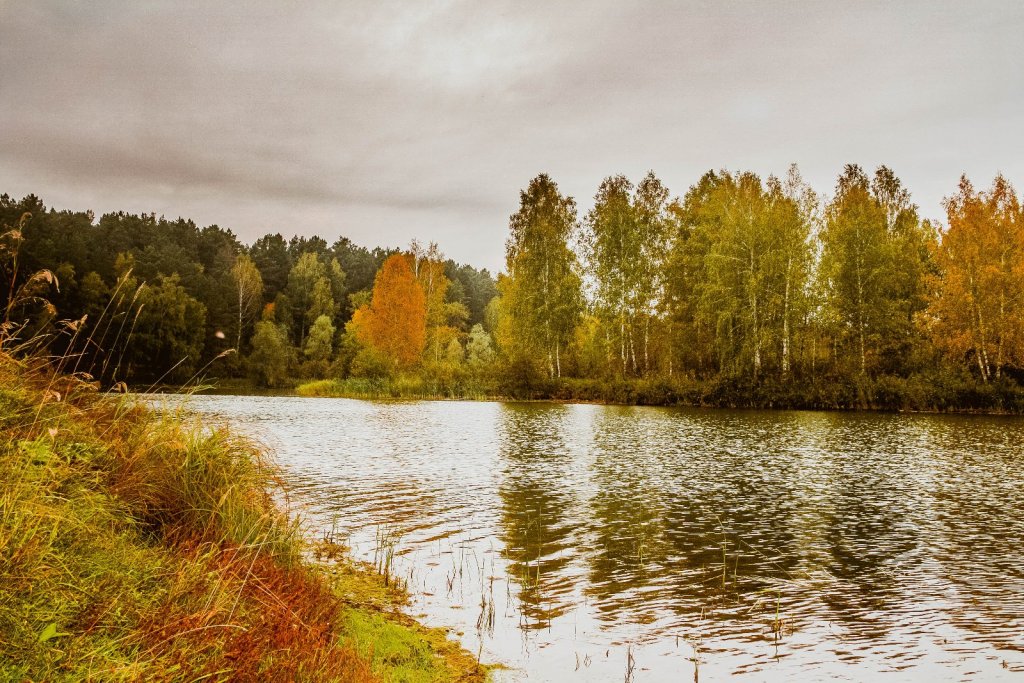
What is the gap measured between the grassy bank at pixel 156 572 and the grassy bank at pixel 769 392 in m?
41.5

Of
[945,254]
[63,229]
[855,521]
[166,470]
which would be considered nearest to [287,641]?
[166,470]

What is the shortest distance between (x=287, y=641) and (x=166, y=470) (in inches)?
103

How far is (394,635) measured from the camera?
20.6ft

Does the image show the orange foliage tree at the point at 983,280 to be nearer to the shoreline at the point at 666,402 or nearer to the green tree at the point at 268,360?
the shoreline at the point at 666,402

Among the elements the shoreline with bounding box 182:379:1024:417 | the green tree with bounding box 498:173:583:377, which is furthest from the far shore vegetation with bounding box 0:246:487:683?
the green tree with bounding box 498:173:583:377

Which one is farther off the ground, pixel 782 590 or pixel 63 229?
pixel 63 229

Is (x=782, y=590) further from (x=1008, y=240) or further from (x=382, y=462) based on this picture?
(x=1008, y=240)

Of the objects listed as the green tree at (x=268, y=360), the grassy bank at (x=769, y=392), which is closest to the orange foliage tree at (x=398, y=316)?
the grassy bank at (x=769, y=392)

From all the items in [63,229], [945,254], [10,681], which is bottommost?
[10,681]

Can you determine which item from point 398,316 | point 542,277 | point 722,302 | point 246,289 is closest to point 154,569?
point 722,302

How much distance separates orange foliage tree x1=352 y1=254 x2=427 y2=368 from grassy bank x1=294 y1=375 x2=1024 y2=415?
Result: 9.08 meters

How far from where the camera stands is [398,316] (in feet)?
219

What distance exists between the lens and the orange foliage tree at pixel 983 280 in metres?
41.5

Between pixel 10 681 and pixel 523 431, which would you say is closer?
pixel 10 681
